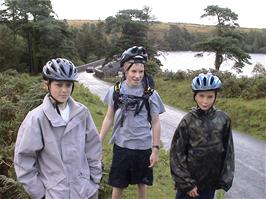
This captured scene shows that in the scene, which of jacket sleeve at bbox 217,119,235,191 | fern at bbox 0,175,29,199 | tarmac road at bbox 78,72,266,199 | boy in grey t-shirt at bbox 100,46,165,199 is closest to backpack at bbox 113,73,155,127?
boy in grey t-shirt at bbox 100,46,165,199

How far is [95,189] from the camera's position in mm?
4133

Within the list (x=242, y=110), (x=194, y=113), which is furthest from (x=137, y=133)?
(x=242, y=110)

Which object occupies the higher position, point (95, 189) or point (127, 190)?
point (95, 189)

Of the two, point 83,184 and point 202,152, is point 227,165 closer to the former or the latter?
point 202,152

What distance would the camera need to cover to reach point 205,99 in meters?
4.84

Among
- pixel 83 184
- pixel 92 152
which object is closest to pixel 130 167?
pixel 92 152

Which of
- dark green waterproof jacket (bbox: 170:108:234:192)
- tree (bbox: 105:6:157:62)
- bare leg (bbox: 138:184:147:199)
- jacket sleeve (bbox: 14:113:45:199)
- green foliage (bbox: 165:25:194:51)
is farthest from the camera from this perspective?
green foliage (bbox: 165:25:194:51)

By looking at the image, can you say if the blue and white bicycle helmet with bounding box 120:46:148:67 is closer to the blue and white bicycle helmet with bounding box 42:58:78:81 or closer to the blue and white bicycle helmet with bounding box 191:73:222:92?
the blue and white bicycle helmet with bounding box 191:73:222:92

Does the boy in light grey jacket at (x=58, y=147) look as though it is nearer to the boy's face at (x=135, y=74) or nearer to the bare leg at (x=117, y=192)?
the boy's face at (x=135, y=74)

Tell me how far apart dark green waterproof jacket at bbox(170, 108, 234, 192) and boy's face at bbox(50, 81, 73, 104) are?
137 centimetres

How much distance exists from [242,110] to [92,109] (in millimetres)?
6093

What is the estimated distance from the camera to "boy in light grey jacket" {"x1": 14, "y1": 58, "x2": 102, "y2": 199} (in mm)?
Answer: 3775

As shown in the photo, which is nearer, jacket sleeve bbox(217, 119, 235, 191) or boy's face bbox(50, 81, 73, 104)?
boy's face bbox(50, 81, 73, 104)

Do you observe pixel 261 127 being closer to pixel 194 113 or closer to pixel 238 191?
pixel 238 191
